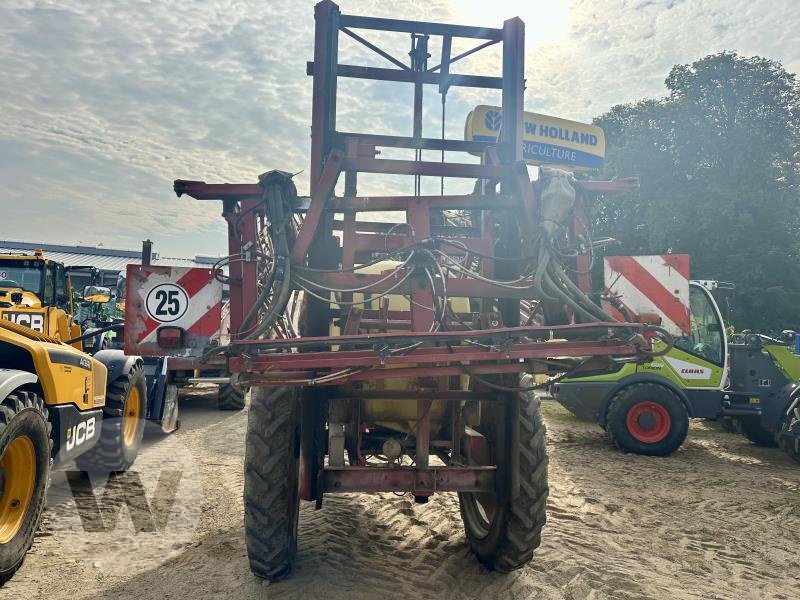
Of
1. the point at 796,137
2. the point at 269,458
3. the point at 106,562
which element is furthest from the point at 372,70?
the point at 796,137

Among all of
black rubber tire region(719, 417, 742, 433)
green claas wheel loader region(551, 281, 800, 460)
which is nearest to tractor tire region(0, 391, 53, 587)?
green claas wheel loader region(551, 281, 800, 460)

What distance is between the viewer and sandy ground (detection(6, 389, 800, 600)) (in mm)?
3496

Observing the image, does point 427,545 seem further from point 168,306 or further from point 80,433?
point 80,433

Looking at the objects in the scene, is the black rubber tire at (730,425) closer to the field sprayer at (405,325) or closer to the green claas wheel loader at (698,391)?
the green claas wheel loader at (698,391)

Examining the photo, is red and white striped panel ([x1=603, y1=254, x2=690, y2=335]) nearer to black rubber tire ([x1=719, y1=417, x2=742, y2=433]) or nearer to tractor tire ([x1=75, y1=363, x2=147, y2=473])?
tractor tire ([x1=75, y1=363, x2=147, y2=473])

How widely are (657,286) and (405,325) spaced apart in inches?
62.3

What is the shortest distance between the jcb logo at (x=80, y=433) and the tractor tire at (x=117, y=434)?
2.05 ft

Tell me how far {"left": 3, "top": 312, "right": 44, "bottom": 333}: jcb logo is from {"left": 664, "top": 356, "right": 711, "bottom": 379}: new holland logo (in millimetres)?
7742

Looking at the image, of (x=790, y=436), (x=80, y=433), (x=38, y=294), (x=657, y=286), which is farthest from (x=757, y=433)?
(x=38, y=294)

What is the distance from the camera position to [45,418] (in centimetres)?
386

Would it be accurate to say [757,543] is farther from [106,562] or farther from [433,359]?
[106,562]

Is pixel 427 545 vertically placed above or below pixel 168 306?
below

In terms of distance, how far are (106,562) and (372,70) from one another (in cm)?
367

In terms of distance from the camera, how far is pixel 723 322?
7848 mm
